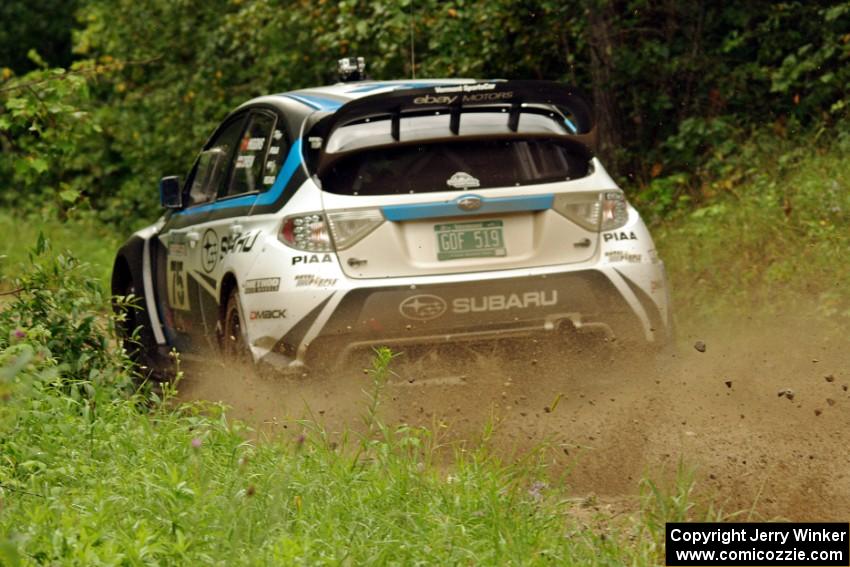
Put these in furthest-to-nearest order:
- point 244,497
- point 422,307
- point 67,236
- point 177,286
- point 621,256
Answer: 1. point 67,236
2. point 177,286
3. point 621,256
4. point 422,307
5. point 244,497

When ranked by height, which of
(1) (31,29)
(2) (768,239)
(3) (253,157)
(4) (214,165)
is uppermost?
(3) (253,157)

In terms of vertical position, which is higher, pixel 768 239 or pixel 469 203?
pixel 469 203

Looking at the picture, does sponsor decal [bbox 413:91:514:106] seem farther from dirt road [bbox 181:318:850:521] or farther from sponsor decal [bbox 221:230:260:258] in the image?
dirt road [bbox 181:318:850:521]

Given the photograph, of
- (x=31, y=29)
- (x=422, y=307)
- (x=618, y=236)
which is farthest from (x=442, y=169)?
(x=31, y=29)

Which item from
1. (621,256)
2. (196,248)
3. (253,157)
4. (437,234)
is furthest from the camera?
(196,248)

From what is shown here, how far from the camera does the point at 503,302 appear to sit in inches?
273

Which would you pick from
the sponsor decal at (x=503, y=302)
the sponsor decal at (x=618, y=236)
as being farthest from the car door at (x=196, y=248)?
the sponsor decal at (x=618, y=236)

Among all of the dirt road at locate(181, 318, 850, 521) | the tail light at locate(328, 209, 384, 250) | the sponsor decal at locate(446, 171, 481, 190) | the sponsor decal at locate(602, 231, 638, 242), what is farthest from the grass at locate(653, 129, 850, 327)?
the tail light at locate(328, 209, 384, 250)

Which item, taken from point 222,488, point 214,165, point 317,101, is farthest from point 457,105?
point 222,488

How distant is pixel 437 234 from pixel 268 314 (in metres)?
0.87

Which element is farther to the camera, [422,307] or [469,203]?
[469,203]

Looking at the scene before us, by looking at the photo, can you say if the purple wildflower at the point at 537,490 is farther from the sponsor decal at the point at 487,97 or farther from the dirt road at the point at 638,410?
the sponsor decal at the point at 487,97

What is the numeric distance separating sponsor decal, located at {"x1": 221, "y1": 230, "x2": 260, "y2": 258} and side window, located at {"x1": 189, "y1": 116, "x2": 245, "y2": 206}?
796 mm

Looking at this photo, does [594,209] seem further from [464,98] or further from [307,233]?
[307,233]
